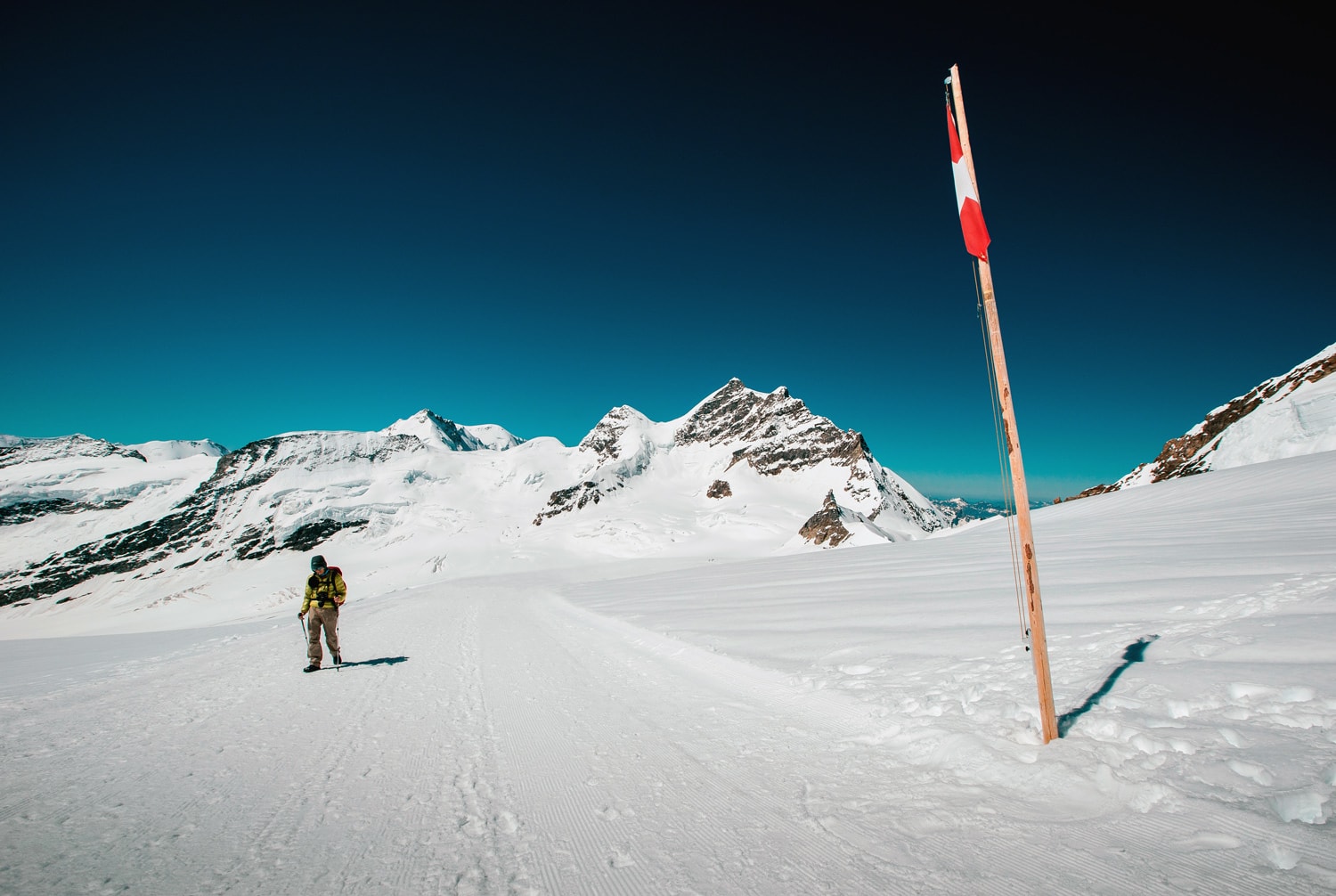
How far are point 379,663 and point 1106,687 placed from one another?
391 inches

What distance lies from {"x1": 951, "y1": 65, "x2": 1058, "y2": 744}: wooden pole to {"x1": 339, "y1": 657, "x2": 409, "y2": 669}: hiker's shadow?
9.11 meters

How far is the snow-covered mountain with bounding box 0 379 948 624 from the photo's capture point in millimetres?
82562

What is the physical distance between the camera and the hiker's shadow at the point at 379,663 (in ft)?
28.8

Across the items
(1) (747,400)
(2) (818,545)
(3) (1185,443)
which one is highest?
(1) (747,400)

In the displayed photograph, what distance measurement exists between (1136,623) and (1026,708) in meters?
2.89

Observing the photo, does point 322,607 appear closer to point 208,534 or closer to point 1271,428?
point 1271,428

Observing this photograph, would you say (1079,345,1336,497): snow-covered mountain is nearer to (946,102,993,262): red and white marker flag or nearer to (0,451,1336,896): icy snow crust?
(0,451,1336,896): icy snow crust

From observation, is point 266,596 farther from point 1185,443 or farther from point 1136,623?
point 1185,443

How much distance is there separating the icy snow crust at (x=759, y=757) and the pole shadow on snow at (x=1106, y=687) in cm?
4

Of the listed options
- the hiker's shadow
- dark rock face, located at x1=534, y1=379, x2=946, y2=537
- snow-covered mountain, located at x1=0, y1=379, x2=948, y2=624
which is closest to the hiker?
the hiker's shadow

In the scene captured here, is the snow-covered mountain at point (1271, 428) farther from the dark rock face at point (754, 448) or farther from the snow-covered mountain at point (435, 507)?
the dark rock face at point (754, 448)

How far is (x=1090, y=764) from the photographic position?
3.40m

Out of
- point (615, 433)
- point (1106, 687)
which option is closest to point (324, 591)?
point (1106, 687)

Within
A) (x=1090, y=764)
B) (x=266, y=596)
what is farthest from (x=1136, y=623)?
(x=266, y=596)
